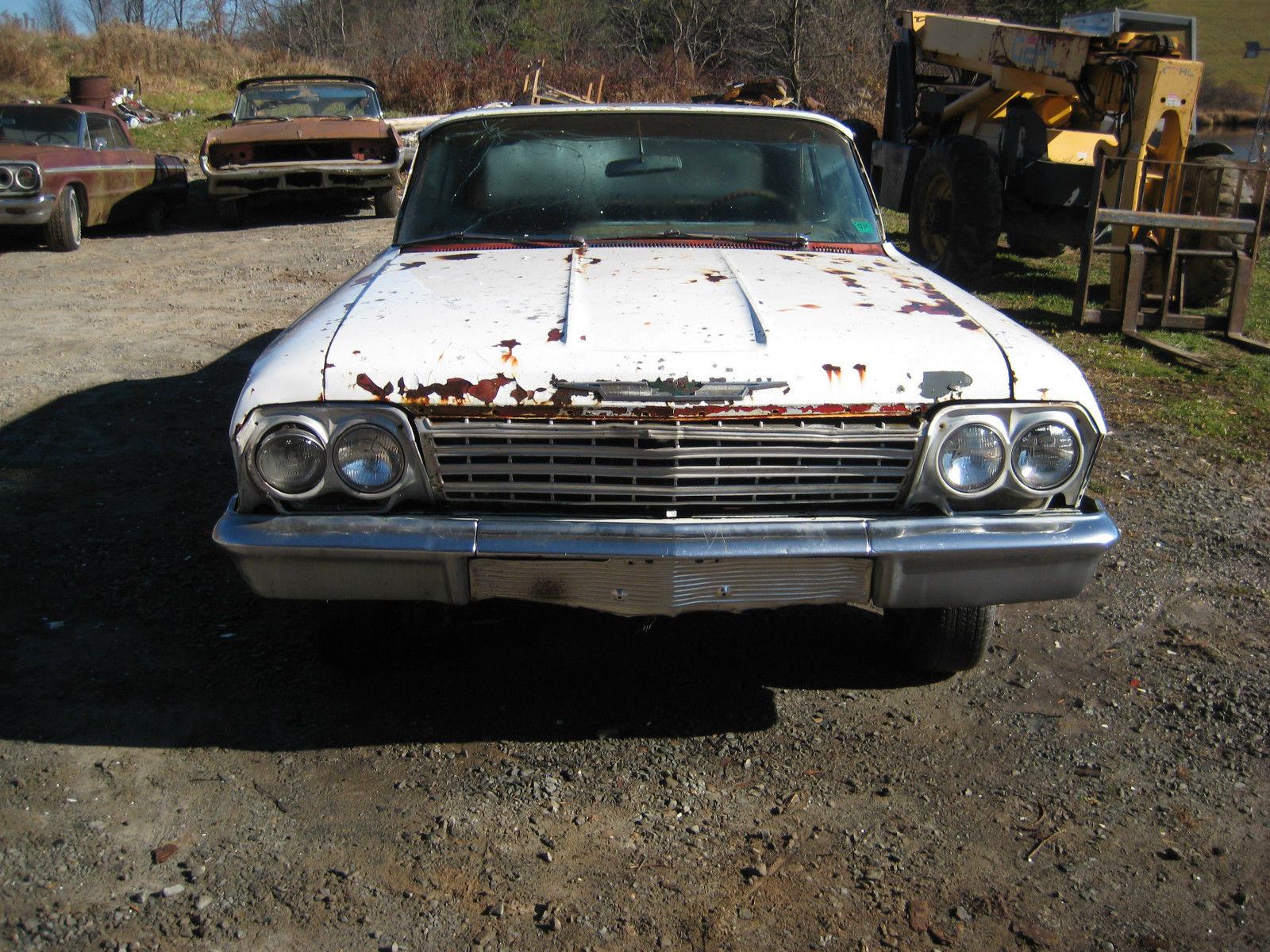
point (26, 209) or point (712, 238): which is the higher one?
point (712, 238)

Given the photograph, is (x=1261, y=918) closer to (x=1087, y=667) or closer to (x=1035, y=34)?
(x=1087, y=667)

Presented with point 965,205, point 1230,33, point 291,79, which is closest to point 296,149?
point 291,79

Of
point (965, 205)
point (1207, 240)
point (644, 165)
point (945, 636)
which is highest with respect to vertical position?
point (644, 165)

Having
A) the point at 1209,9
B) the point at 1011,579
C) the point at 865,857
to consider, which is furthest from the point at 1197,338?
the point at 1209,9

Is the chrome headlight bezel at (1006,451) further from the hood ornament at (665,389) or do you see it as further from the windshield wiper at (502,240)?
the windshield wiper at (502,240)

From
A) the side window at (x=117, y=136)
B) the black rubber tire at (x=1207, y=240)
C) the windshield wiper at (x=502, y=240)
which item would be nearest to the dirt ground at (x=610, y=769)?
the windshield wiper at (x=502, y=240)

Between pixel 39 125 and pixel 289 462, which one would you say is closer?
pixel 289 462

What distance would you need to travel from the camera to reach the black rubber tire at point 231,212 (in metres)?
12.4

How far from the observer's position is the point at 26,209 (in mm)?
10344

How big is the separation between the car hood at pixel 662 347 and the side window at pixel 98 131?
1000 centimetres

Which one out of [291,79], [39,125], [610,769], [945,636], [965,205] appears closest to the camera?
[610,769]

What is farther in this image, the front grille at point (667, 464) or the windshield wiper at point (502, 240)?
the windshield wiper at point (502, 240)

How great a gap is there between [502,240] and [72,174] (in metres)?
9.10

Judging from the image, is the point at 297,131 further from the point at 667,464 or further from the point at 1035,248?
the point at 667,464
